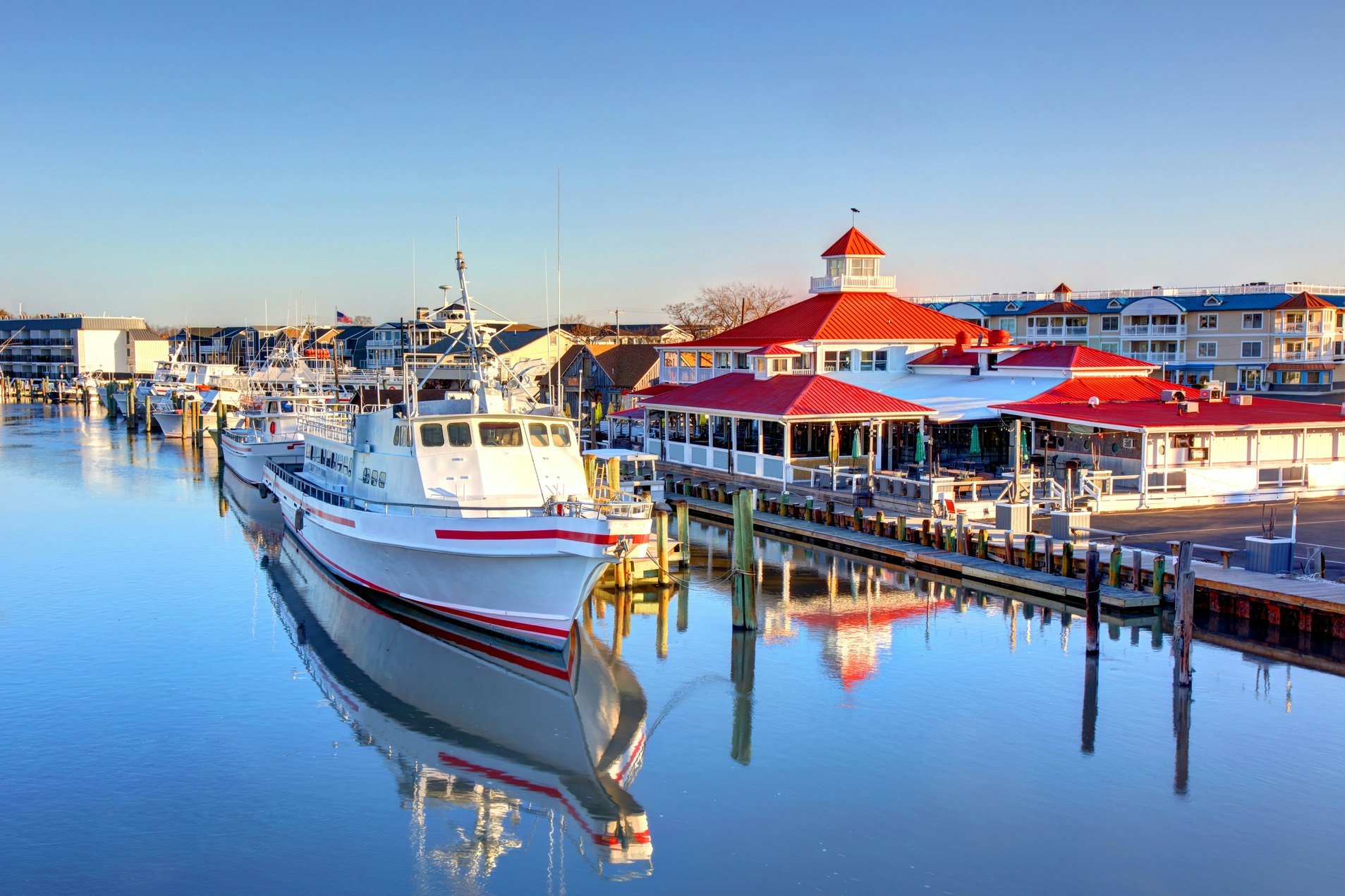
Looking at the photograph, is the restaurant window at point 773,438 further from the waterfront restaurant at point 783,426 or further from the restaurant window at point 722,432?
the restaurant window at point 722,432

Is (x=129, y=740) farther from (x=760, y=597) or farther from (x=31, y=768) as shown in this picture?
(x=760, y=597)

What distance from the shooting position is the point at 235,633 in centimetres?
2522

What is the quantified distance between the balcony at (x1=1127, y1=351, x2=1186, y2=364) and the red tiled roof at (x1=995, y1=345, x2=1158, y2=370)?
35.0m

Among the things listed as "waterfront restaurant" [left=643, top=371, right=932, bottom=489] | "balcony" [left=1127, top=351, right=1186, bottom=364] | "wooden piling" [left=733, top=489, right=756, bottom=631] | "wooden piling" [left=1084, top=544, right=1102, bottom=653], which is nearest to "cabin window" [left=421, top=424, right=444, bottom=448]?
"wooden piling" [left=733, top=489, right=756, bottom=631]

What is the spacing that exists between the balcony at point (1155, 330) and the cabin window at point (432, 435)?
65.8 m

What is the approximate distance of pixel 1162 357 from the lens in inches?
3068

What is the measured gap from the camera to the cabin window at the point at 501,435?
81.4 feet

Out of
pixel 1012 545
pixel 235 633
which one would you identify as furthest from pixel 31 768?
pixel 1012 545

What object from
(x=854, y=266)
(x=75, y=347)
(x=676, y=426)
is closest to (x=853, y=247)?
(x=854, y=266)

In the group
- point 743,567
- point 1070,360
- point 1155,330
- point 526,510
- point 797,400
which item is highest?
point 1155,330

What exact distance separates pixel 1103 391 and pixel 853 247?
17.2m

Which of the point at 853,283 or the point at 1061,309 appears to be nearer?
the point at 853,283

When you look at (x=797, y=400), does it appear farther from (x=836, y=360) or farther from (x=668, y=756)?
(x=668, y=756)

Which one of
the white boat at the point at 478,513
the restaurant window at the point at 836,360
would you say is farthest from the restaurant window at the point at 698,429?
the white boat at the point at 478,513
